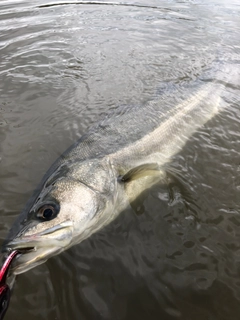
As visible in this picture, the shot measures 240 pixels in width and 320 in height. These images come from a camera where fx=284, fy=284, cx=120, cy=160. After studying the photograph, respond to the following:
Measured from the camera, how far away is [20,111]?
4473 mm

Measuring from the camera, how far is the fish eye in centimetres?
242

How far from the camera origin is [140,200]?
3.03m

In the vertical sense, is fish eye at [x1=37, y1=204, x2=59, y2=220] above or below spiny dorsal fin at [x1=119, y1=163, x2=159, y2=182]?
above

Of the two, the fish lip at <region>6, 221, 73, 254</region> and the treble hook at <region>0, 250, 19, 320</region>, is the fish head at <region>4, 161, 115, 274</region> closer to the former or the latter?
the fish lip at <region>6, 221, 73, 254</region>

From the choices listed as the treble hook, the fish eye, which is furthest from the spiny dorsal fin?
the treble hook

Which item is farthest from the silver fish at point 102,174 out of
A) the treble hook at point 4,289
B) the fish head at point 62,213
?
the treble hook at point 4,289

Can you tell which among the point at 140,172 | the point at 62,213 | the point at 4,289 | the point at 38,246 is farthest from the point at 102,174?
the point at 4,289

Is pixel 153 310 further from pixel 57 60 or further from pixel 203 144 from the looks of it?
pixel 57 60

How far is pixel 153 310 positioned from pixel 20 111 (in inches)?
139

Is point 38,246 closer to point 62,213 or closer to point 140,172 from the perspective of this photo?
point 62,213

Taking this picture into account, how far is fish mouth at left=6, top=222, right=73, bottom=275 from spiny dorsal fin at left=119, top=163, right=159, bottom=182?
0.94 metres

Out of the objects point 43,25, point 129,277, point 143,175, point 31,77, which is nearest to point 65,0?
point 43,25

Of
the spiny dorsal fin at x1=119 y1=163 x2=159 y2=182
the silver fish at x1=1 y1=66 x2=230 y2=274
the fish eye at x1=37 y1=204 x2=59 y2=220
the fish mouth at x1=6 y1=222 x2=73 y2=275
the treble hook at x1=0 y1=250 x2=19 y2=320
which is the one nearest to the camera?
the treble hook at x1=0 y1=250 x2=19 y2=320

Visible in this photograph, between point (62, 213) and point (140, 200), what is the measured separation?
91 cm
